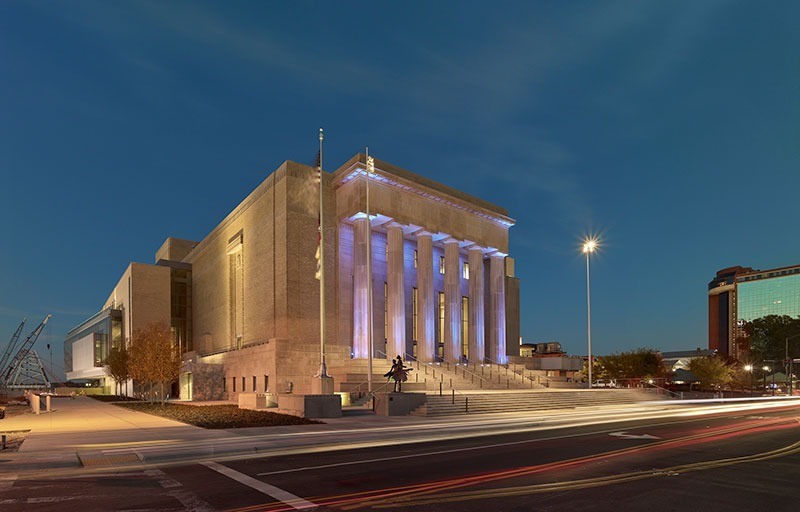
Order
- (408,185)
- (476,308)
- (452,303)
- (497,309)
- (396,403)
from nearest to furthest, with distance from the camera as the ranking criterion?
1. (396,403)
2. (408,185)
3. (452,303)
4. (476,308)
5. (497,309)

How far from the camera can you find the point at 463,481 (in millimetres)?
11844

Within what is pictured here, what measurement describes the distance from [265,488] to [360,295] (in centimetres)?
3865

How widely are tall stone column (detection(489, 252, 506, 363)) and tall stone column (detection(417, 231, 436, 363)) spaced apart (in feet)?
31.6

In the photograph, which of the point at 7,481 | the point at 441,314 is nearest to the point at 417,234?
the point at 441,314

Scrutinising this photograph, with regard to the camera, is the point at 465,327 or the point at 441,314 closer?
the point at 441,314

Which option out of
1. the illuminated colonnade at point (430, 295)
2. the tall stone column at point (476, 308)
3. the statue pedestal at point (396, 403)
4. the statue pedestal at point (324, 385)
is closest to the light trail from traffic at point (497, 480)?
the statue pedestal at point (396, 403)

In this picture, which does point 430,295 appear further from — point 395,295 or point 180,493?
point 180,493

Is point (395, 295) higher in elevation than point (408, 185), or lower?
lower

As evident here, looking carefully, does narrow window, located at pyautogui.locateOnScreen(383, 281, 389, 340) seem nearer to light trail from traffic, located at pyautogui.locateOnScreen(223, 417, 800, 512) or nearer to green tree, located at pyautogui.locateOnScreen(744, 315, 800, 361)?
light trail from traffic, located at pyautogui.locateOnScreen(223, 417, 800, 512)

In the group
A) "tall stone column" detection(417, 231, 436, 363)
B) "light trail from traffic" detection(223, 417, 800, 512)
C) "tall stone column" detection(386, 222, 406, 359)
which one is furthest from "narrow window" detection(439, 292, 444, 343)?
"light trail from traffic" detection(223, 417, 800, 512)

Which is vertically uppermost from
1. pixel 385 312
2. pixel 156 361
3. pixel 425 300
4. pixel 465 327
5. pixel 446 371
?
pixel 425 300

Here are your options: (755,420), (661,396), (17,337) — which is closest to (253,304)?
(661,396)

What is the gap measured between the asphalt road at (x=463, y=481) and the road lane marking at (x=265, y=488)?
2 centimetres

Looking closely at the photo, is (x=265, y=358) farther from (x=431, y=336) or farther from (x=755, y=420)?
(x=755, y=420)
